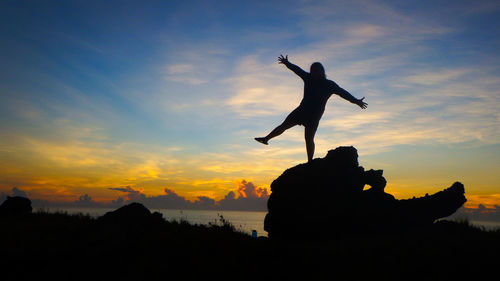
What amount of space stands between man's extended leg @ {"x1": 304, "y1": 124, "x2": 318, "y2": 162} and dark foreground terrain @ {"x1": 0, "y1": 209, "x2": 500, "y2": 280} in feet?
8.15

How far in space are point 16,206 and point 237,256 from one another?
46.7 ft

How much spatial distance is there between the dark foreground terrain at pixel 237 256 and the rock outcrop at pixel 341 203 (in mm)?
412

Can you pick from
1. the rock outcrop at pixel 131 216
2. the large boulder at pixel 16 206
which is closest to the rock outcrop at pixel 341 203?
the rock outcrop at pixel 131 216

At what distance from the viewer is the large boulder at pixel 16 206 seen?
15822 mm

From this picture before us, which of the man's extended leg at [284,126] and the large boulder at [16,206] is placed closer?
the man's extended leg at [284,126]

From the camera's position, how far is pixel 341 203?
A: 30.3 ft

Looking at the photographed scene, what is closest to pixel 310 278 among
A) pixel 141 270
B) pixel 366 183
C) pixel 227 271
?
pixel 227 271

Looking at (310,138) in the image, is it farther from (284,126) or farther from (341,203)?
(341,203)

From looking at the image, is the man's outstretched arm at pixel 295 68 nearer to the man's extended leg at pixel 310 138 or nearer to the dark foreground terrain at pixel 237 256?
the man's extended leg at pixel 310 138

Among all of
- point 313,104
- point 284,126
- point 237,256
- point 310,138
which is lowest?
point 237,256

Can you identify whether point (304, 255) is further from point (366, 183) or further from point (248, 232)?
point (366, 183)

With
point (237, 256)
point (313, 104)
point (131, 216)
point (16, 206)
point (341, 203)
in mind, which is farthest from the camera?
point (16, 206)

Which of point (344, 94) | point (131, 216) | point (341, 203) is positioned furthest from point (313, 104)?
point (131, 216)

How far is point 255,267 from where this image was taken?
6.27 m
